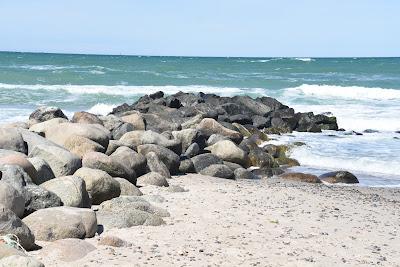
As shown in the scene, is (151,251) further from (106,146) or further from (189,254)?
(106,146)

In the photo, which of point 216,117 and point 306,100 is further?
point 306,100

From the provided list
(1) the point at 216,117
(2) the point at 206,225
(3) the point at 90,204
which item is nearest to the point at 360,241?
(2) the point at 206,225

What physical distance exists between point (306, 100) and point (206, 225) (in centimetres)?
2481

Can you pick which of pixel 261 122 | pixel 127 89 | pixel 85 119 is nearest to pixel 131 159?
pixel 85 119

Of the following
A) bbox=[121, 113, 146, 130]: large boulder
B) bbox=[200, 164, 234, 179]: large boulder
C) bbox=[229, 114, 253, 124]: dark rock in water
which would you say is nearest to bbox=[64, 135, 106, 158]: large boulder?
bbox=[200, 164, 234, 179]: large boulder

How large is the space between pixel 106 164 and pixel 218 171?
3260 mm

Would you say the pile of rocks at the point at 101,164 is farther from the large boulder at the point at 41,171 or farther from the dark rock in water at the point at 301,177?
the dark rock in water at the point at 301,177

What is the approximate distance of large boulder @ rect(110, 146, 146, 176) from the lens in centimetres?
977

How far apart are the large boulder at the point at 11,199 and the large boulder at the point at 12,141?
275 centimetres

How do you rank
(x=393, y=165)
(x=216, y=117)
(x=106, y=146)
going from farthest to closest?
(x=216, y=117), (x=393, y=165), (x=106, y=146)

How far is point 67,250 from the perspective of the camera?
19.1ft

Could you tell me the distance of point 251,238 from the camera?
6.86 meters

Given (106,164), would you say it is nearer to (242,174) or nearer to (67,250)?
(67,250)

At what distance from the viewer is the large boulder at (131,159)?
9.77 meters
